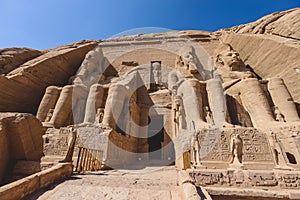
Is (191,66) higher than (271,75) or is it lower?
higher

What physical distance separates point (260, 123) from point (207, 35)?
441 inches

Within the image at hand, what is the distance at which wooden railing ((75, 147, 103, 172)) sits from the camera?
4.81 m

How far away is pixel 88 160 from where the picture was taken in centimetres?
510

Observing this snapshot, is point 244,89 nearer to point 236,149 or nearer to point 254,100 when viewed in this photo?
point 254,100

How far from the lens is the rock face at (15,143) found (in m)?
3.30

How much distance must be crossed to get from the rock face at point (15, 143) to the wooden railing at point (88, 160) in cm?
121

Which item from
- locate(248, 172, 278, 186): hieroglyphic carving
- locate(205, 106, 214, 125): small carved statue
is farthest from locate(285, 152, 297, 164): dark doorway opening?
locate(205, 106, 214, 125): small carved statue

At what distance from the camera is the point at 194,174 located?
142 inches

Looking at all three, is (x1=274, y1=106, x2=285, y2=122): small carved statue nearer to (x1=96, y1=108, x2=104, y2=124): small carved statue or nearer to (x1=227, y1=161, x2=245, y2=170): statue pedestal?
(x1=227, y1=161, x2=245, y2=170): statue pedestal

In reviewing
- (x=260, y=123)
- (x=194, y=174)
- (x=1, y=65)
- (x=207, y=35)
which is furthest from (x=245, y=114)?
(x=1, y=65)

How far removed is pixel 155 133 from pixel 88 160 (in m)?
5.23

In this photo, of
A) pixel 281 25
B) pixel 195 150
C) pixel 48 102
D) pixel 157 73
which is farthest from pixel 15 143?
pixel 281 25

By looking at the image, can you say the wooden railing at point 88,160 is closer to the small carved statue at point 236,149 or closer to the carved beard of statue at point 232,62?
the small carved statue at point 236,149

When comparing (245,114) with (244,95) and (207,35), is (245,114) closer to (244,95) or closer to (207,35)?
(244,95)
